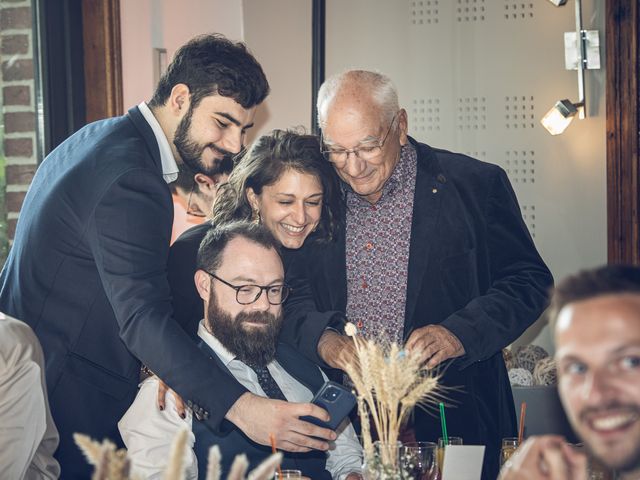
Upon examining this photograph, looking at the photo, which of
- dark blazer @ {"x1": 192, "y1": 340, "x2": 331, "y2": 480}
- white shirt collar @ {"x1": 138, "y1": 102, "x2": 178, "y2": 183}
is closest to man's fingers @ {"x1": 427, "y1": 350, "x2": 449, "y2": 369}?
dark blazer @ {"x1": 192, "y1": 340, "x2": 331, "y2": 480}

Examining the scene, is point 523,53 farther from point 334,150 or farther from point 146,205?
point 146,205

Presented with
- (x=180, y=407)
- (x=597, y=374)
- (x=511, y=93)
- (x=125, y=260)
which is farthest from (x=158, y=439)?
(x=511, y=93)

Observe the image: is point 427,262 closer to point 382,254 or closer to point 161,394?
point 382,254

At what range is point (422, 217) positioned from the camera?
301 cm

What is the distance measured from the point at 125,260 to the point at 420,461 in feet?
2.68

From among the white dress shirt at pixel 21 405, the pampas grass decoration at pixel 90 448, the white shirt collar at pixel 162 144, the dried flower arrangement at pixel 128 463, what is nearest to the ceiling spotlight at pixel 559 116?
the white shirt collar at pixel 162 144

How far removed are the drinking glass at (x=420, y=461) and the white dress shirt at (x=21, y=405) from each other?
2.73 feet

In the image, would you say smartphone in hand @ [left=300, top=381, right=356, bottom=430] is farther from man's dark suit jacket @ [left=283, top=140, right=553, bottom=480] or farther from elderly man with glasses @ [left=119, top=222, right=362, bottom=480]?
man's dark suit jacket @ [left=283, top=140, right=553, bottom=480]

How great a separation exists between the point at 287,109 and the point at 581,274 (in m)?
3.60

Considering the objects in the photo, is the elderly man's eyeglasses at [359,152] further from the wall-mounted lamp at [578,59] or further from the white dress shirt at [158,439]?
the wall-mounted lamp at [578,59]

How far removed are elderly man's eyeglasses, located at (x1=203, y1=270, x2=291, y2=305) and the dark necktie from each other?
19 centimetres

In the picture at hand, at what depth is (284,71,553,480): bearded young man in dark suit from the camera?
2900mm

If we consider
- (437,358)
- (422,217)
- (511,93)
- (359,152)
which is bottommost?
(437,358)

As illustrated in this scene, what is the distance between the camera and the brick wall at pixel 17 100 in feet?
12.4
